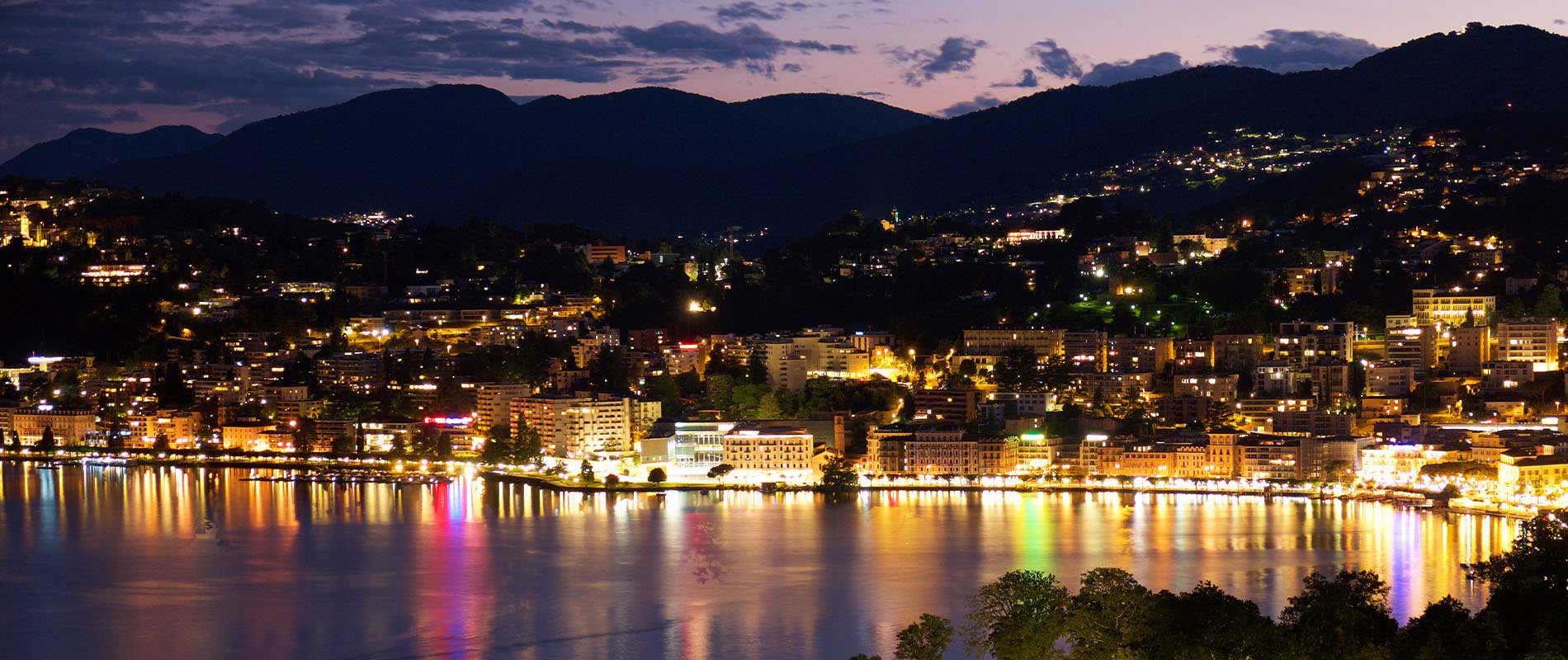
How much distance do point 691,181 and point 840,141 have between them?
7679 millimetres

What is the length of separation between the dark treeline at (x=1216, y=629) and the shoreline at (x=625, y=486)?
8.54 meters

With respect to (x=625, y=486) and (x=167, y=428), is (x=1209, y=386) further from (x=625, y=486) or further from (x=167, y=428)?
(x=167, y=428)

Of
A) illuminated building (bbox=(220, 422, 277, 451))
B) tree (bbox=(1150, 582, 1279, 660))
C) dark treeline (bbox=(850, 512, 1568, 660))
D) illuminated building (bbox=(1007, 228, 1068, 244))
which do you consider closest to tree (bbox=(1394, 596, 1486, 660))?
dark treeline (bbox=(850, 512, 1568, 660))

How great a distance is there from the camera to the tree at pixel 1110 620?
10.9 meters

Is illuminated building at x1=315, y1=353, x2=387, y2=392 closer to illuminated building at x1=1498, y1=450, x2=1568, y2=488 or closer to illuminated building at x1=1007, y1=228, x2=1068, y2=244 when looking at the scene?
illuminated building at x1=1007, y1=228, x2=1068, y2=244

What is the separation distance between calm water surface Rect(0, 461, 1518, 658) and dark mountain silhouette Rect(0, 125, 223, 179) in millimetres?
49465

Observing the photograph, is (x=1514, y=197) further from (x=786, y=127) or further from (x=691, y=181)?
(x=786, y=127)

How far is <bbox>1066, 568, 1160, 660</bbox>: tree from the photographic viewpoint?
1091 cm

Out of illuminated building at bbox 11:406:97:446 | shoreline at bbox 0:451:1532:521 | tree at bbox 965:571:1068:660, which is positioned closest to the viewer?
tree at bbox 965:571:1068:660

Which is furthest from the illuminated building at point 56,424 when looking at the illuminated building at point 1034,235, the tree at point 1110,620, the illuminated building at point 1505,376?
the tree at point 1110,620

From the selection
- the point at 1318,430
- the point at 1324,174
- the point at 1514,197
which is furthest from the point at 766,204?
the point at 1318,430

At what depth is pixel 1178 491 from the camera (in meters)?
22.6

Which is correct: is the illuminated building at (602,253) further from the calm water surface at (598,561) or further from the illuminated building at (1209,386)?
the calm water surface at (598,561)

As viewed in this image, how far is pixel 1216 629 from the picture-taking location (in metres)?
10.9
